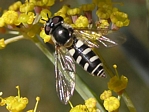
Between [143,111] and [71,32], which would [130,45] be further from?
[143,111]

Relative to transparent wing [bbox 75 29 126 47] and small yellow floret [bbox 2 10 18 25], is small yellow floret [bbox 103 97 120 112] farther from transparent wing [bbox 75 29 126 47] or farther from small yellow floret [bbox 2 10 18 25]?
small yellow floret [bbox 2 10 18 25]

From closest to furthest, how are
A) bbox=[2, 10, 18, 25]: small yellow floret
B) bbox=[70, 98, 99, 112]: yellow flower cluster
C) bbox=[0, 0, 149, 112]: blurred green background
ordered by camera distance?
bbox=[70, 98, 99, 112]: yellow flower cluster → bbox=[2, 10, 18, 25]: small yellow floret → bbox=[0, 0, 149, 112]: blurred green background

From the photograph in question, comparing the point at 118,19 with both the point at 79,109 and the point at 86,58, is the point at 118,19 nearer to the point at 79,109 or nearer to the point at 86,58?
the point at 86,58

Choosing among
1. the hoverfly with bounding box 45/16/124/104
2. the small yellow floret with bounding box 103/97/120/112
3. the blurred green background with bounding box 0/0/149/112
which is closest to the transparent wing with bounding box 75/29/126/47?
the hoverfly with bounding box 45/16/124/104

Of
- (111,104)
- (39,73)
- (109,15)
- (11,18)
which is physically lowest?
(39,73)

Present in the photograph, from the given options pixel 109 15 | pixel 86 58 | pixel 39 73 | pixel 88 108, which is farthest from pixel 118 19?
pixel 39 73

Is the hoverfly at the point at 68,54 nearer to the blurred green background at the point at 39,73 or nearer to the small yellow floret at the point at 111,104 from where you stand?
the small yellow floret at the point at 111,104

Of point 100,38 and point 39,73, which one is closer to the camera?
point 100,38

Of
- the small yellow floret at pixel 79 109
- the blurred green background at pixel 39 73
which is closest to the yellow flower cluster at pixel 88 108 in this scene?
the small yellow floret at pixel 79 109
